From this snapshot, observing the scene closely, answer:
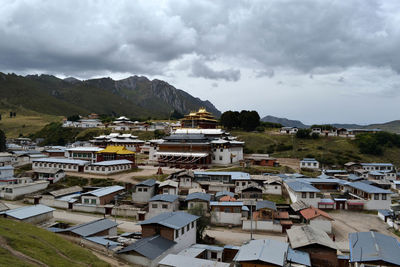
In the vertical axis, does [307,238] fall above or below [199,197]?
below

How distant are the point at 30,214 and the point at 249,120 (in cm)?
7319

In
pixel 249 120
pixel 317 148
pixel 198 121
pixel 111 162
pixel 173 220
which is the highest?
pixel 249 120

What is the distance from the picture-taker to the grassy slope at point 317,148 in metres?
71.3

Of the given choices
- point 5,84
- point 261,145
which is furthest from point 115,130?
point 5,84

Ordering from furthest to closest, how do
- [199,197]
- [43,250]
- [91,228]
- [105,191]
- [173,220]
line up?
[105,191]
[199,197]
[91,228]
[173,220]
[43,250]

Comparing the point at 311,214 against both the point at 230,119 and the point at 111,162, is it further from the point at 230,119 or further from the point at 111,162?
the point at 230,119

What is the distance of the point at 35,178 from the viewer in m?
50.9

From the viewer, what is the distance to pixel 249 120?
93875 millimetres

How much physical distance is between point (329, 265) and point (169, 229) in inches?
502

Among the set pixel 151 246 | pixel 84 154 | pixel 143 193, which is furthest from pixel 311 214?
pixel 84 154

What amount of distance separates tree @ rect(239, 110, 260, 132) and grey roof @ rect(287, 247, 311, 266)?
7239cm

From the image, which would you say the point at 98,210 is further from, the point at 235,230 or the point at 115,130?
the point at 115,130

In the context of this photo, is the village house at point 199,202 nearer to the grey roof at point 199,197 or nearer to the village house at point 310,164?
the grey roof at point 199,197

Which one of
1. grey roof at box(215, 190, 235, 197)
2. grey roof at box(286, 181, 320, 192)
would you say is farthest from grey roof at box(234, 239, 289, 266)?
grey roof at box(286, 181, 320, 192)
